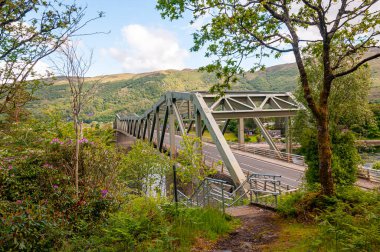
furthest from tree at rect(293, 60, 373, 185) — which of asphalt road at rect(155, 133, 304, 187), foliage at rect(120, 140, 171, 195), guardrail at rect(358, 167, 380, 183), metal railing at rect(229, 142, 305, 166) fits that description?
foliage at rect(120, 140, 171, 195)

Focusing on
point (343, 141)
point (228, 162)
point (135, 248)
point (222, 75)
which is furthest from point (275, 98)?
point (135, 248)

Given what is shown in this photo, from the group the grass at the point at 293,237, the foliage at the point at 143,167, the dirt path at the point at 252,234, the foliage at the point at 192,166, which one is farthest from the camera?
the foliage at the point at 143,167

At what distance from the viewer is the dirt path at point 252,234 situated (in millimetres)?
4820

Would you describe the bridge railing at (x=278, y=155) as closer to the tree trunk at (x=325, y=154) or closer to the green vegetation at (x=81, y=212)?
the tree trunk at (x=325, y=154)

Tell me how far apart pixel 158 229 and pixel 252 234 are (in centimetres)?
206

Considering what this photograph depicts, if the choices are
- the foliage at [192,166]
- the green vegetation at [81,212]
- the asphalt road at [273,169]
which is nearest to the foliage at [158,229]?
the green vegetation at [81,212]

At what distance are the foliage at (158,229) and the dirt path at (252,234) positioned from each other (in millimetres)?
270

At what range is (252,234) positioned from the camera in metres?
5.55

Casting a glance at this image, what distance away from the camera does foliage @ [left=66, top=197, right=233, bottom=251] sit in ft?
14.2

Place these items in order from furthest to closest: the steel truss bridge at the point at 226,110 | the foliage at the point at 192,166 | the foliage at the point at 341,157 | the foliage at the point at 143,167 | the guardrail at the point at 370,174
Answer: the foliage at the point at 143,167
the foliage at the point at 192,166
the guardrail at the point at 370,174
the steel truss bridge at the point at 226,110
the foliage at the point at 341,157

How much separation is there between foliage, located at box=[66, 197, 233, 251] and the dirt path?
0.89 ft

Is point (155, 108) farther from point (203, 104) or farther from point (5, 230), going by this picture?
point (5, 230)

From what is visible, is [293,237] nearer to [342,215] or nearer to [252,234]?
[252,234]

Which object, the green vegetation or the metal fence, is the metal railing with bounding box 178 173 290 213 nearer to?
the green vegetation
